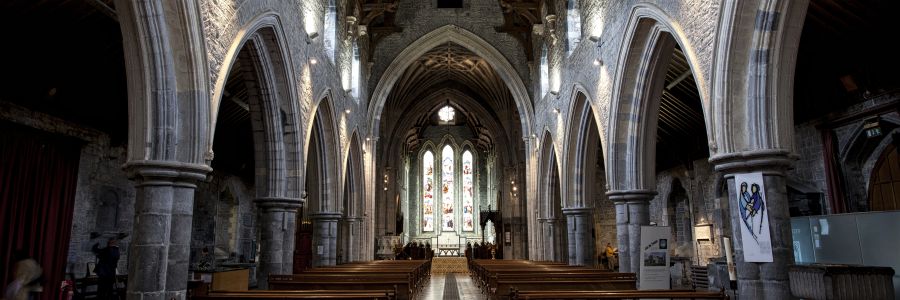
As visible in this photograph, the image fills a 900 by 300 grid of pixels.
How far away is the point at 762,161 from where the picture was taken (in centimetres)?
688

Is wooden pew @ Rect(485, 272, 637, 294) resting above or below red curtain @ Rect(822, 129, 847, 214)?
below

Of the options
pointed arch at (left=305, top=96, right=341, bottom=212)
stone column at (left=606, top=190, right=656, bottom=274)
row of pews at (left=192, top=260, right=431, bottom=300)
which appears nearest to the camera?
row of pews at (left=192, top=260, right=431, bottom=300)

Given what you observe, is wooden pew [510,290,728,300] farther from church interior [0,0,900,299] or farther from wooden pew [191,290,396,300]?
wooden pew [191,290,396,300]

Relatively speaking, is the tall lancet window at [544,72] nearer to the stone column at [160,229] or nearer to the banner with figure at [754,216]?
the banner with figure at [754,216]

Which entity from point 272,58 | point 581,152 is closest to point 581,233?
point 581,152

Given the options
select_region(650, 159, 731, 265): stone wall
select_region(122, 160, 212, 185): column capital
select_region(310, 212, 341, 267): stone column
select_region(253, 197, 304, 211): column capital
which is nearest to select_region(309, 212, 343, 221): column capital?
select_region(310, 212, 341, 267): stone column

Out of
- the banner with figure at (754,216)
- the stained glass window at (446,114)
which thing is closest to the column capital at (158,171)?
the banner with figure at (754,216)

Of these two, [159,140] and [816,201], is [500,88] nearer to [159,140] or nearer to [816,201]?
[816,201]

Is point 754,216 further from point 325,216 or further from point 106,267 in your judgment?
point 325,216

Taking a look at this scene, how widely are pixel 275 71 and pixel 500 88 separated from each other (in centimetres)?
1898

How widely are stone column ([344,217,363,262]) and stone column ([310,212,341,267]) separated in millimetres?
3933

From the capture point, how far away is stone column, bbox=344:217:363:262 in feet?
68.0

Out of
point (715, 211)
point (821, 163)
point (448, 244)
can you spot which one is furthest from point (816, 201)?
point (448, 244)

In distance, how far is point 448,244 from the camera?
39.1 meters
